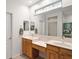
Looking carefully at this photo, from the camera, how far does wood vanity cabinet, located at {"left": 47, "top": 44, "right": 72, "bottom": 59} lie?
2303 mm

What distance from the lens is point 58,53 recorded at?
8.57 ft

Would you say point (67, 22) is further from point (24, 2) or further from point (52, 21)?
point (24, 2)

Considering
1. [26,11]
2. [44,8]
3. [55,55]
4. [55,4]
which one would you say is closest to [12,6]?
[26,11]

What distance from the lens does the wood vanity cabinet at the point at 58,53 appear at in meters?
2.30

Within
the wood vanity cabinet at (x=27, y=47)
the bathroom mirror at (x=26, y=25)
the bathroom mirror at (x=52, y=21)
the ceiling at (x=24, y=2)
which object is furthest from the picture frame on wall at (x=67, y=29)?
the bathroom mirror at (x=26, y=25)

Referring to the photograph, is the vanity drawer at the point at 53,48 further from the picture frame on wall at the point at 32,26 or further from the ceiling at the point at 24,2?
the ceiling at the point at 24,2

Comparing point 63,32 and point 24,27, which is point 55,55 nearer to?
point 63,32

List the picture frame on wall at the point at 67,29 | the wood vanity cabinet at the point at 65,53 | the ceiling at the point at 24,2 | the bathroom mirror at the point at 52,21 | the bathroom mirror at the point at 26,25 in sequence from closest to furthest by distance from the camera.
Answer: the wood vanity cabinet at the point at 65,53
the picture frame on wall at the point at 67,29
the bathroom mirror at the point at 52,21
the ceiling at the point at 24,2
the bathroom mirror at the point at 26,25

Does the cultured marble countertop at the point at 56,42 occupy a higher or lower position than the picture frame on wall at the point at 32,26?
lower

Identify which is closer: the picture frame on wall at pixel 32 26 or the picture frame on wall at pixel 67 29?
the picture frame on wall at pixel 67 29

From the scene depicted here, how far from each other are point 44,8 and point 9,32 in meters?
2.02

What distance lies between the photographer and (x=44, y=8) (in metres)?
4.42

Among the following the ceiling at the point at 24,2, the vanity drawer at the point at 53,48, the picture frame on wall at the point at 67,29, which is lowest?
the vanity drawer at the point at 53,48

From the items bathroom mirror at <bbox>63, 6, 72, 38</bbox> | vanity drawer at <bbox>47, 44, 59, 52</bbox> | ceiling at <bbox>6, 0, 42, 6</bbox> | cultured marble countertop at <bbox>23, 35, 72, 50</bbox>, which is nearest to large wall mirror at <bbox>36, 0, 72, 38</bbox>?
bathroom mirror at <bbox>63, 6, 72, 38</bbox>
